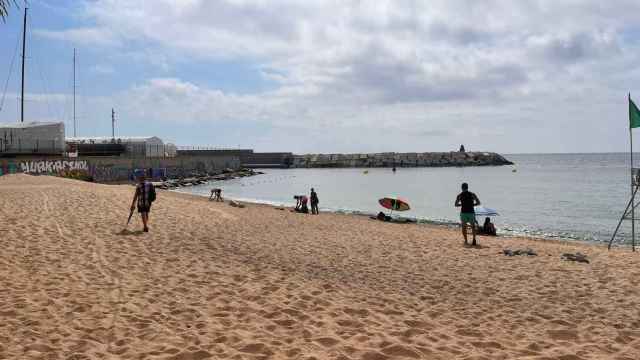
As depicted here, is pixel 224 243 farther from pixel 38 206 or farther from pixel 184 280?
pixel 38 206

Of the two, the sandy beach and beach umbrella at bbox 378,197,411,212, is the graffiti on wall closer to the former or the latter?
the sandy beach

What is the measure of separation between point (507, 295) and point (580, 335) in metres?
2.09

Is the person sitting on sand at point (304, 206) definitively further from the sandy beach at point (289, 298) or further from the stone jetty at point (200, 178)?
the stone jetty at point (200, 178)

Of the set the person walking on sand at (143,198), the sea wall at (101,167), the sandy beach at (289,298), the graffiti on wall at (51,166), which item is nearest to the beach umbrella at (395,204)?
the sandy beach at (289,298)

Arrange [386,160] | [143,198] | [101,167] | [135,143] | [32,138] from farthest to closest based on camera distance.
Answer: [386,160]
[135,143]
[101,167]
[32,138]
[143,198]

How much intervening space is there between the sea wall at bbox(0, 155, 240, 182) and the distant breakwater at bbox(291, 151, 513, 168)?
6370 cm

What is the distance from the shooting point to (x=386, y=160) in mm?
134125

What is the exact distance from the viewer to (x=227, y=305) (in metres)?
7.18

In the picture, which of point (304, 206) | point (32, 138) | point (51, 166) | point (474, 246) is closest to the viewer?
point (474, 246)

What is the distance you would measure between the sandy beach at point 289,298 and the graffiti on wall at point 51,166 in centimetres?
2885

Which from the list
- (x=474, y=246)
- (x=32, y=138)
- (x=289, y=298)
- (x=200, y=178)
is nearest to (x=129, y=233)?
(x=289, y=298)

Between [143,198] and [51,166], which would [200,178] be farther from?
[143,198]

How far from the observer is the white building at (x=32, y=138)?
4553 centimetres

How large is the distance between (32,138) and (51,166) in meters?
8.39
